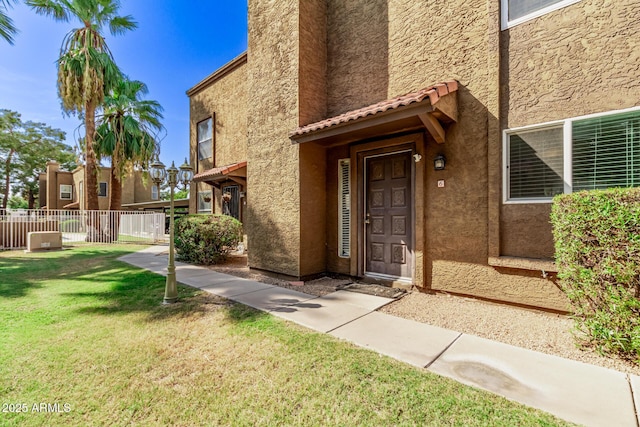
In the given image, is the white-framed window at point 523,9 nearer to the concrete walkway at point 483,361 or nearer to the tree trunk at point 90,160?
the concrete walkway at point 483,361

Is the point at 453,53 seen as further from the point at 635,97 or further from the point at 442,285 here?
the point at 442,285

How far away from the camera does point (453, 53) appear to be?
523cm

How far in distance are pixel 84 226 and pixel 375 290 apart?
59.4ft

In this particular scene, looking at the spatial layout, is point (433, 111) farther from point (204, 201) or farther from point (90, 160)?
point (90, 160)

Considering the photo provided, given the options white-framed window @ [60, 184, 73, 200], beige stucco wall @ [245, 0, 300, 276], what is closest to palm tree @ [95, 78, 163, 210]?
beige stucco wall @ [245, 0, 300, 276]

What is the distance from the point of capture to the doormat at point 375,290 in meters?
5.42

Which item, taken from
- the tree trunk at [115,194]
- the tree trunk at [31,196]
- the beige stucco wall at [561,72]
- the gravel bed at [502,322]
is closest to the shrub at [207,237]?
the gravel bed at [502,322]

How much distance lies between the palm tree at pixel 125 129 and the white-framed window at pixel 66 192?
24612 mm

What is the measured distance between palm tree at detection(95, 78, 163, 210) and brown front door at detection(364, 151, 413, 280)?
1477 centimetres

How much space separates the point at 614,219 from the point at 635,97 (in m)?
2.11

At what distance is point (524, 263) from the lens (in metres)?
4.35

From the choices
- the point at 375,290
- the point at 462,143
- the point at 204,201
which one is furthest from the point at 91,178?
the point at 462,143

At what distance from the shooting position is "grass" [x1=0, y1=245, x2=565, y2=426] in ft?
7.38

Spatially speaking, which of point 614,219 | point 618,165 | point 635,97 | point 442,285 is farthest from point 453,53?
point 442,285
